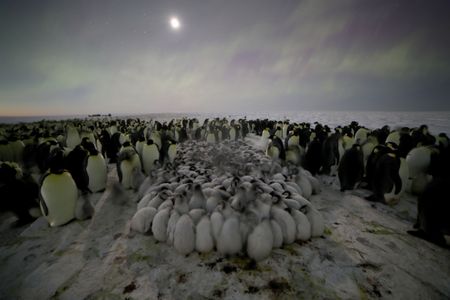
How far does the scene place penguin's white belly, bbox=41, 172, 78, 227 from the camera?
436 centimetres

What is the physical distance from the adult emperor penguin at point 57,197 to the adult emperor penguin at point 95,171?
159cm

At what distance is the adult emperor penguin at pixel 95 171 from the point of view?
20.2 feet

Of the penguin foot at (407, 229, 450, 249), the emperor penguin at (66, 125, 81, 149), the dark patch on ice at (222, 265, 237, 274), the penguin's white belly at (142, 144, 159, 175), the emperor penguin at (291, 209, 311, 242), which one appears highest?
the emperor penguin at (66, 125, 81, 149)

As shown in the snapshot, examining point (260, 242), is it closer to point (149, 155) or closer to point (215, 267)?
point (215, 267)

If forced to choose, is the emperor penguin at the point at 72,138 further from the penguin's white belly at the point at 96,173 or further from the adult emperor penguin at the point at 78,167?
the penguin's white belly at the point at 96,173

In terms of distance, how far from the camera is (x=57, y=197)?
14.4 feet

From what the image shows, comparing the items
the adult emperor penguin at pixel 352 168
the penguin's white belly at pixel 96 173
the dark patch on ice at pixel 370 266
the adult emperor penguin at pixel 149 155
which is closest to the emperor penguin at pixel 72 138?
the adult emperor penguin at pixel 149 155

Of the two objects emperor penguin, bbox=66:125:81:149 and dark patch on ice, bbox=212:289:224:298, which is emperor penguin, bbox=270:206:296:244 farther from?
emperor penguin, bbox=66:125:81:149

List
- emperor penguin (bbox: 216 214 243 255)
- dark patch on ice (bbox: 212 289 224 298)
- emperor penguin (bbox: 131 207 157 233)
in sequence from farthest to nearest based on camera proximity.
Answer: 1. emperor penguin (bbox: 131 207 157 233)
2. emperor penguin (bbox: 216 214 243 255)
3. dark patch on ice (bbox: 212 289 224 298)

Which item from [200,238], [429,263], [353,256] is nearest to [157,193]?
[200,238]

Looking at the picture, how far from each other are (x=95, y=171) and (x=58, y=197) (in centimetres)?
191

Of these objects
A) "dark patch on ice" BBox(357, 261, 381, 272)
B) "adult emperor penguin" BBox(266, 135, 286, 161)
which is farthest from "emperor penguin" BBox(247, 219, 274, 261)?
"adult emperor penguin" BBox(266, 135, 286, 161)

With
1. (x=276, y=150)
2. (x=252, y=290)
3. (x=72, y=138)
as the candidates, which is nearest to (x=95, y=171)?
(x=252, y=290)

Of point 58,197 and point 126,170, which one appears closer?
point 58,197
